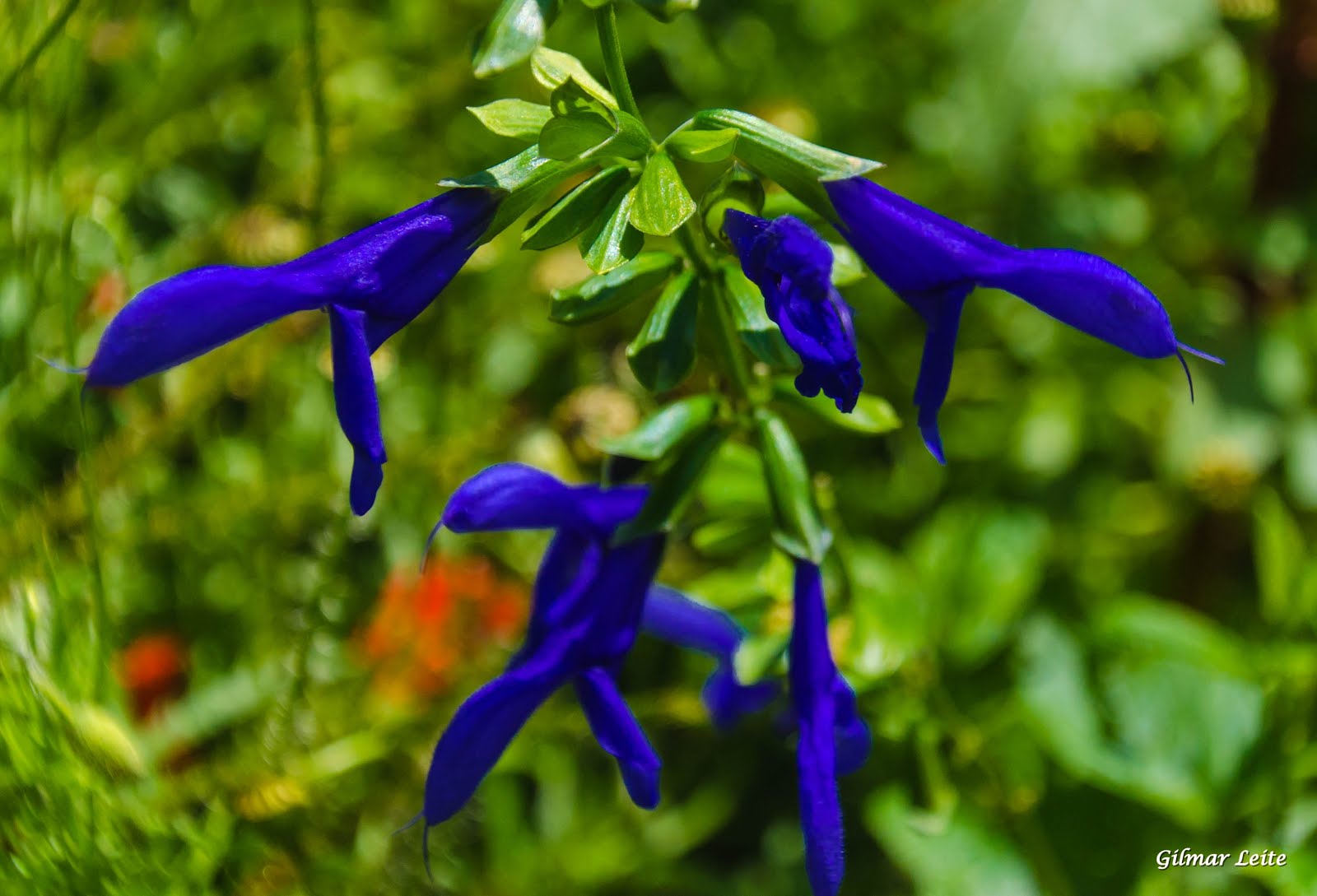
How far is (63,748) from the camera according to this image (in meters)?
0.99

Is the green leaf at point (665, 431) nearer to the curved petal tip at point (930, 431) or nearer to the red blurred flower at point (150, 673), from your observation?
the curved petal tip at point (930, 431)

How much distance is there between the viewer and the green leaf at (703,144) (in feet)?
2.32

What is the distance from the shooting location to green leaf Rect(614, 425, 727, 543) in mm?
844

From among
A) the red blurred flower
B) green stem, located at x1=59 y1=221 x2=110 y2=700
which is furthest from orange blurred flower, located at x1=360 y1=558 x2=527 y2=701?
green stem, located at x1=59 y1=221 x2=110 y2=700

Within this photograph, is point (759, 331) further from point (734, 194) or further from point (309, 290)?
point (309, 290)

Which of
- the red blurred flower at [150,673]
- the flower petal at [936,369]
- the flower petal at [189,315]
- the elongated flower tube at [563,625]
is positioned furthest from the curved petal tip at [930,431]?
the red blurred flower at [150,673]

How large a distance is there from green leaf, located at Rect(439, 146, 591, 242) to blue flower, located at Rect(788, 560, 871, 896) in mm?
316

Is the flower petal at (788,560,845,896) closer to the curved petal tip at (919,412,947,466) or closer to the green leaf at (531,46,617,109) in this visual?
the curved petal tip at (919,412,947,466)

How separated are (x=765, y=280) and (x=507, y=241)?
1.15m

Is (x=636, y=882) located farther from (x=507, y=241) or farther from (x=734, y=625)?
(x=507, y=241)

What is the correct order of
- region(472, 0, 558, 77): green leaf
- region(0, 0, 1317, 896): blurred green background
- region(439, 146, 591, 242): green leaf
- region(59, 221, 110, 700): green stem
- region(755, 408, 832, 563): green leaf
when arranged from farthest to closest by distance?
region(0, 0, 1317, 896): blurred green background < region(59, 221, 110, 700): green stem < region(755, 408, 832, 563): green leaf < region(439, 146, 591, 242): green leaf < region(472, 0, 558, 77): green leaf

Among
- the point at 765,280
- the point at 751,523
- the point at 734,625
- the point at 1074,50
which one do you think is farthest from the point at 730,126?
the point at 1074,50

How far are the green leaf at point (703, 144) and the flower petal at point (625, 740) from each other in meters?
0.36

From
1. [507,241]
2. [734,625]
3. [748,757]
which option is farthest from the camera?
[507,241]
